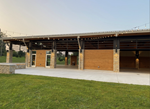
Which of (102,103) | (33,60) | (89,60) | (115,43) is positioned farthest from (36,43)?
(102,103)

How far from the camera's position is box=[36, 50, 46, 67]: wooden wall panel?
14.9m

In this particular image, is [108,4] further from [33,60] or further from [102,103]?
[102,103]

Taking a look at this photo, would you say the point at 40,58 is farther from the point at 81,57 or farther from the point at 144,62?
the point at 144,62

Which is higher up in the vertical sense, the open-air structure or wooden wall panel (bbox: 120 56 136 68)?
the open-air structure

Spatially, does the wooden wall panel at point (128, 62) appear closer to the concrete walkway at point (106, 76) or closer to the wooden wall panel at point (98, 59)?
the wooden wall panel at point (98, 59)

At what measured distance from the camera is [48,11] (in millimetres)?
21328

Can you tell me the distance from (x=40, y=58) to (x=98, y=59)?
31.3 ft

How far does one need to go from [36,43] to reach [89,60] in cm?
985

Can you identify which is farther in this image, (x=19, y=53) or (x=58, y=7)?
(x=19, y=53)

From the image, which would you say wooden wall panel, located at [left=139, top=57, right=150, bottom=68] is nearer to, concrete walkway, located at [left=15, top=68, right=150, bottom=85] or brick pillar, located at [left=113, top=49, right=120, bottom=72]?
brick pillar, located at [left=113, top=49, right=120, bottom=72]

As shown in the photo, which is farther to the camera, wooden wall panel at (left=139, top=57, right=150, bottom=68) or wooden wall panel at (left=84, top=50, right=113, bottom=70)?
wooden wall panel at (left=139, top=57, right=150, bottom=68)

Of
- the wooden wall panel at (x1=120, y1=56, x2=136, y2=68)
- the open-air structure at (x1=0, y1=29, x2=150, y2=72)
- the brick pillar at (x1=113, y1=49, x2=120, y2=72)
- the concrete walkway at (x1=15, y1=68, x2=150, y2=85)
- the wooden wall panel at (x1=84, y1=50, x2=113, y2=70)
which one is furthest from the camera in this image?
the wooden wall panel at (x1=120, y1=56, x2=136, y2=68)

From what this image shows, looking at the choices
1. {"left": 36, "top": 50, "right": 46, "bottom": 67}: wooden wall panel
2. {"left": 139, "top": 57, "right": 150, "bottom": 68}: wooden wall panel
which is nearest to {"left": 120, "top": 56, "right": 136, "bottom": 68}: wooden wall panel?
{"left": 139, "top": 57, "right": 150, "bottom": 68}: wooden wall panel

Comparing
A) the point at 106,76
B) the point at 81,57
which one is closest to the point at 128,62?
the point at 81,57
